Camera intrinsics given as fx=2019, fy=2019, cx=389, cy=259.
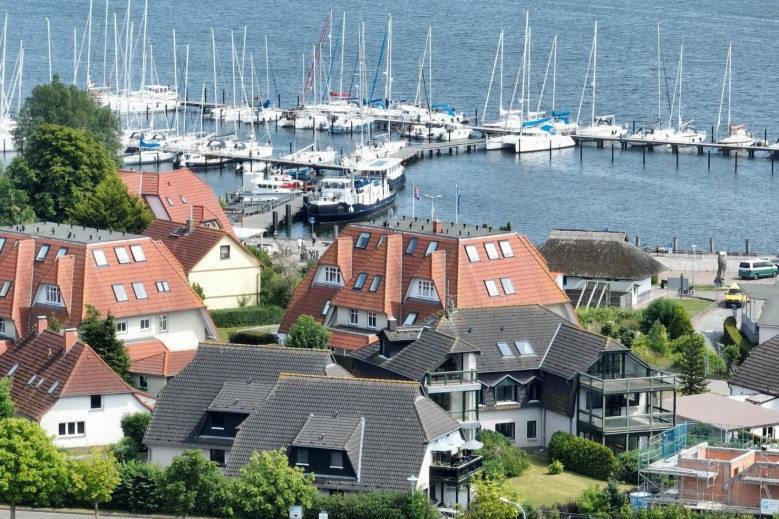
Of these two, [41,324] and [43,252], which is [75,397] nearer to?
[41,324]

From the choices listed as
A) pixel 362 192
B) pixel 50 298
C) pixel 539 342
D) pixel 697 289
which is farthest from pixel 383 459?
pixel 362 192

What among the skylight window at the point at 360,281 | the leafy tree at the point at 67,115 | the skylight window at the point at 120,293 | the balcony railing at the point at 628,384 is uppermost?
the leafy tree at the point at 67,115

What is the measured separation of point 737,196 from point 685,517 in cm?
9664

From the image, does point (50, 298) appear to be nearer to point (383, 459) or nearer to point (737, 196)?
point (383, 459)

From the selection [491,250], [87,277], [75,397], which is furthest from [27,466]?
[491,250]

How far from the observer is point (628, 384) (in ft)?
268

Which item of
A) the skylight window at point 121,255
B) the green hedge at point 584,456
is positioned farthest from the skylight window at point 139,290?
the green hedge at point 584,456

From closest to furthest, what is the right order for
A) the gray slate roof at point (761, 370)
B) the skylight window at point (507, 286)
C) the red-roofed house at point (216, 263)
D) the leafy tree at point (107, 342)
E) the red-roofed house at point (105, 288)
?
the gray slate roof at point (761, 370)
the leafy tree at point (107, 342)
the skylight window at point (507, 286)
the red-roofed house at point (105, 288)
the red-roofed house at point (216, 263)

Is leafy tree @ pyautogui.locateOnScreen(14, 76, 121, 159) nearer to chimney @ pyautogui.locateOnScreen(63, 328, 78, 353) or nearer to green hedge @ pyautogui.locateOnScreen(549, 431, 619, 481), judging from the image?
chimney @ pyautogui.locateOnScreen(63, 328, 78, 353)

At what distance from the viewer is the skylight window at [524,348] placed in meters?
85.3

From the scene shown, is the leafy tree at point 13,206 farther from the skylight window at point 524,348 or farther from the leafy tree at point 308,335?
the skylight window at point 524,348

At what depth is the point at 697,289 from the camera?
4446 inches

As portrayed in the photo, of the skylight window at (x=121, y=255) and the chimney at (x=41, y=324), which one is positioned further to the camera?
the skylight window at (x=121, y=255)

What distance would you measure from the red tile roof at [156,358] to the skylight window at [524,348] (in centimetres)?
1456
